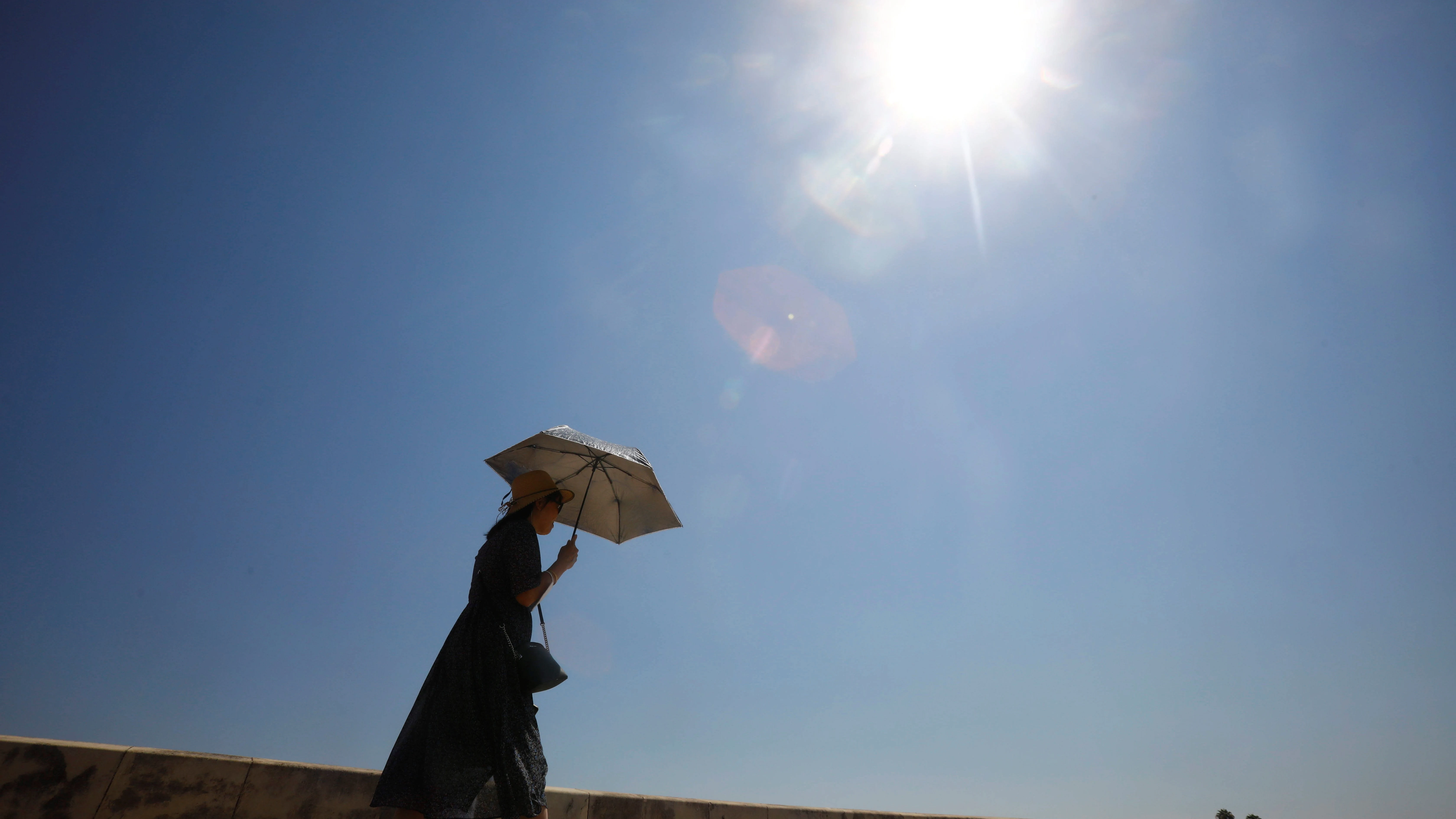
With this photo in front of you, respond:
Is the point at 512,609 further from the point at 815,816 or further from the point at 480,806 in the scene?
the point at 815,816

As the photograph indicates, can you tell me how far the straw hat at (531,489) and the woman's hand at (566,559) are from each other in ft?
0.91

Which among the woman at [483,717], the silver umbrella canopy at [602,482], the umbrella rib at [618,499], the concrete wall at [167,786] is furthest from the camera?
the umbrella rib at [618,499]

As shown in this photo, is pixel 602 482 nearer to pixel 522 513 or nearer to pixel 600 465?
pixel 600 465

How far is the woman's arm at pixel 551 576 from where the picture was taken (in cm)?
287

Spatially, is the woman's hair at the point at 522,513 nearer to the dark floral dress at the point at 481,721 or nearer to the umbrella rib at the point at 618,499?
the dark floral dress at the point at 481,721

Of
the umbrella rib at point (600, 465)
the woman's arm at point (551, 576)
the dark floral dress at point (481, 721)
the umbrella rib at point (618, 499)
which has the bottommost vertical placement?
the dark floral dress at point (481, 721)

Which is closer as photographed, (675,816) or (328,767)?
(328,767)

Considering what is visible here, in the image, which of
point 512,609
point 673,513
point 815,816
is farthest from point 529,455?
point 815,816

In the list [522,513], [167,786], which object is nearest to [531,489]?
[522,513]

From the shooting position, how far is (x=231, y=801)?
10.6 feet

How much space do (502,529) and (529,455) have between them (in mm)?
1026

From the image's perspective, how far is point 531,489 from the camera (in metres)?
3.18

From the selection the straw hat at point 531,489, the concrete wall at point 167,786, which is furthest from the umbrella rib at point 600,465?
the concrete wall at point 167,786

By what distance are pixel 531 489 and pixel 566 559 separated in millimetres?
383
